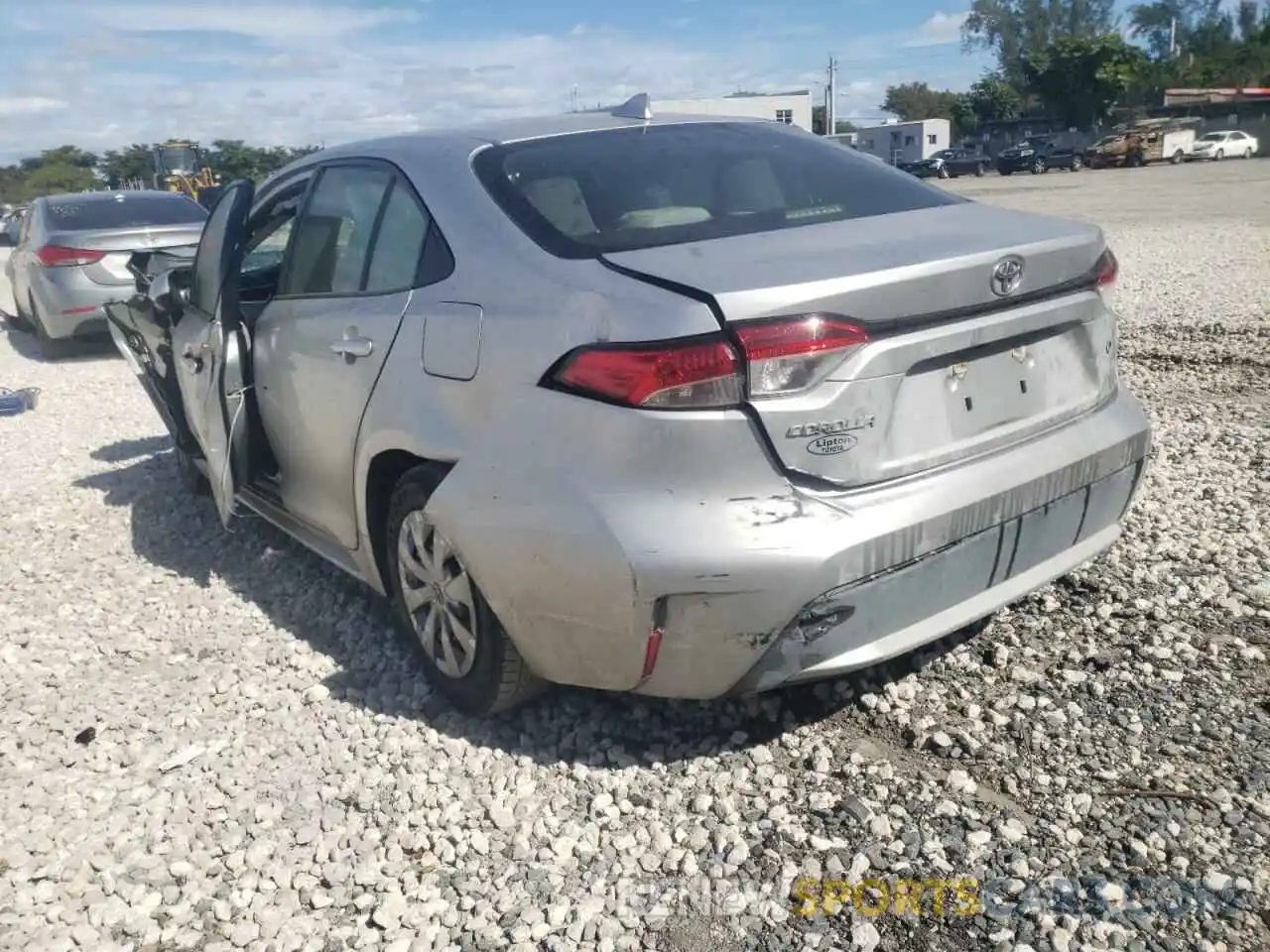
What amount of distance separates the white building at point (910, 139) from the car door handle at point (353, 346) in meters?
70.7

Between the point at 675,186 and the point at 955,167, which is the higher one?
the point at 675,186

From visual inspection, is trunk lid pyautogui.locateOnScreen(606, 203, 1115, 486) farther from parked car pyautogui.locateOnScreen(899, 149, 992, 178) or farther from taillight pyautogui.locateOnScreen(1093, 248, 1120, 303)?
parked car pyautogui.locateOnScreen(899, 149, 992, 178)

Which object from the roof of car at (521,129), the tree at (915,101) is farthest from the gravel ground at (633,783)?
the tree at (915,101)

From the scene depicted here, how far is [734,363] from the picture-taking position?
2.42 m

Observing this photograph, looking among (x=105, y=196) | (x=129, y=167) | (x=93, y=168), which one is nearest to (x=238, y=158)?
(x=129, y=167)

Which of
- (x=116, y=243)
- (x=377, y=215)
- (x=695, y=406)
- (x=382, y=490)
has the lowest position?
(x=382, y=490)

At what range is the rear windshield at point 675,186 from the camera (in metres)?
2.90

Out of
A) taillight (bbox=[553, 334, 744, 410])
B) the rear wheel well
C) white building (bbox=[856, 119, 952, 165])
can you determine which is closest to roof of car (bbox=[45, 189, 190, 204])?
the rear wheel well

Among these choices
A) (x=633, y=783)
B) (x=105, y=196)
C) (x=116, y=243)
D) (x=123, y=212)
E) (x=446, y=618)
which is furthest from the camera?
(x=105, y=196)

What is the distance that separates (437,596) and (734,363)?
1296 millimetres

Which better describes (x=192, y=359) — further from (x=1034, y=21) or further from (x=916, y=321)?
(x=1034, y=21)

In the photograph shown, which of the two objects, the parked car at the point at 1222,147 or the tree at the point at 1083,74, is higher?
the tree at the point at 1083,74

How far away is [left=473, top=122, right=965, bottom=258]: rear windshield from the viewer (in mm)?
2898

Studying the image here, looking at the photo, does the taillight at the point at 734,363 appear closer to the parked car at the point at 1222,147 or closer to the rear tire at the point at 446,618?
the rear tire at the point at 446,618
